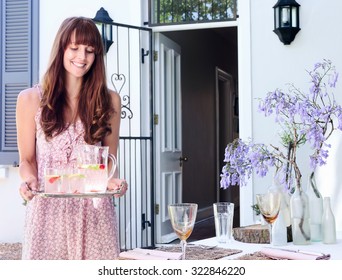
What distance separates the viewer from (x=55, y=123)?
70.4 inches

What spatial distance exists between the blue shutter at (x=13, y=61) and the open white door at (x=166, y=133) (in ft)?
3.59

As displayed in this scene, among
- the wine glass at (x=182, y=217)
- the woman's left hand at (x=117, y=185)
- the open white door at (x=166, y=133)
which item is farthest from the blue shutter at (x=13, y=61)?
the wine glass at (x=182, y=217)

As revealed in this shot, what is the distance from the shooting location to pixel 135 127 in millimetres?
4980

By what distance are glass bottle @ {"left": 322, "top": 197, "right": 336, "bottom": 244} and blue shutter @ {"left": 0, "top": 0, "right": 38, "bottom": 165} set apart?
11.7ft

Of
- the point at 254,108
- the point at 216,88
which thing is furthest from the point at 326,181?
the point at 216,88

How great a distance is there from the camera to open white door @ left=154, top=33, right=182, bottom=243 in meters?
5.16

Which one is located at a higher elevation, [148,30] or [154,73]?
[148,30]

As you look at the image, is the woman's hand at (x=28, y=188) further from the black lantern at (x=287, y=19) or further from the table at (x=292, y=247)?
the black lantern at (x=287, y=19)

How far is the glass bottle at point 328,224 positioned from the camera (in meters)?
2.06

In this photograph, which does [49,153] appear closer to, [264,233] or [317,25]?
[264,233]

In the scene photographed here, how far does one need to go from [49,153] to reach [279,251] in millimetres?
729

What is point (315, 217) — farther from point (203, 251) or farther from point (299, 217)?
point (203, 251)

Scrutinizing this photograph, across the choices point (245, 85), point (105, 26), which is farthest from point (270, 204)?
point (105, 26)

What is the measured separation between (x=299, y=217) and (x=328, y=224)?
0.11 metres
